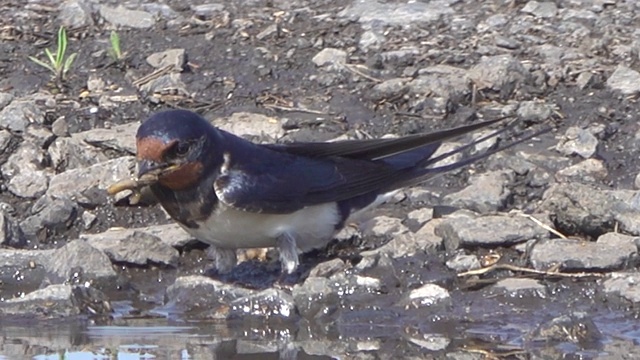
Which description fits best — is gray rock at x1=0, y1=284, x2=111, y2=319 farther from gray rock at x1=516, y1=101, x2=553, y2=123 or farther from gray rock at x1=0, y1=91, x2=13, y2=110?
gray rock at x1=516, y1=101, x2=553, y2=123

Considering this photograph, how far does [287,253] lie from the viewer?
5957 millimetres

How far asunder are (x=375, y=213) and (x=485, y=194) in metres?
0.48

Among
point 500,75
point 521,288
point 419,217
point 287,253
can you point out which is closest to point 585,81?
point 500,75

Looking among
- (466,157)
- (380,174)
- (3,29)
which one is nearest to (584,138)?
(466,157)

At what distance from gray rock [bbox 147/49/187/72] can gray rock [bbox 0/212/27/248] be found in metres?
1.55

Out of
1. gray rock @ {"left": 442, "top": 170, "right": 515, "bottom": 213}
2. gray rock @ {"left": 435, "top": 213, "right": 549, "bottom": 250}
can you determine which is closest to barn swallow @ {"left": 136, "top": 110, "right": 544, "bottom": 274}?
gray rock @ {"left": 442, "top": 170, "right": 515, "bottom": 213}

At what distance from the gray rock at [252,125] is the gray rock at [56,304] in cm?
161

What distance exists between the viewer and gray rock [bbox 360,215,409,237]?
6.36m

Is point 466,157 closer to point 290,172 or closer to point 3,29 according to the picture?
point 290,172

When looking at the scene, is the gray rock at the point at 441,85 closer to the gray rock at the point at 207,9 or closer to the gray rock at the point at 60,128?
the gray rock at the point at 207,9

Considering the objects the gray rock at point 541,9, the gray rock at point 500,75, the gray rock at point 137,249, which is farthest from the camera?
the gray rock at point 541,9

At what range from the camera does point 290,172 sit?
20.0 feet

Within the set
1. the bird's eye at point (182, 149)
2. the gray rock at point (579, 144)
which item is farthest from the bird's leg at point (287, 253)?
the gray rock at point (579, 144)

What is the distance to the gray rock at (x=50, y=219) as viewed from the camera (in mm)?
6508
